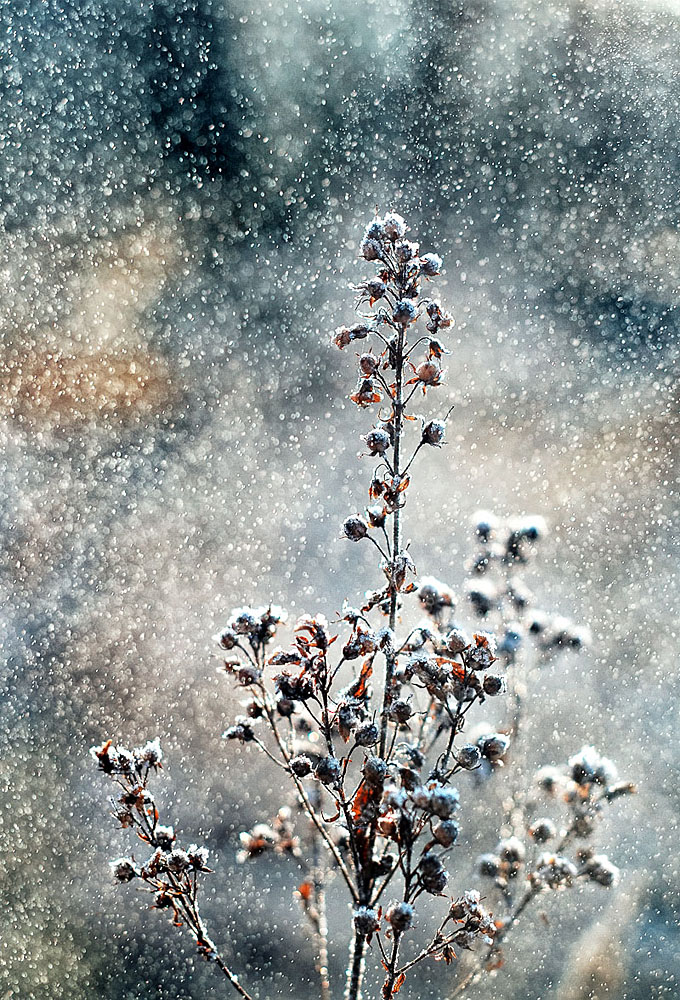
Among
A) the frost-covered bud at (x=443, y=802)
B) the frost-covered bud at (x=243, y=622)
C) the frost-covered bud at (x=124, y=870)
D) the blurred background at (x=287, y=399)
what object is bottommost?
the frost-covered bud at (x=124, y=870)

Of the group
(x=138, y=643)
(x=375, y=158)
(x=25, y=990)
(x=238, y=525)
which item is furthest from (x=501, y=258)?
(x=25, y=990)

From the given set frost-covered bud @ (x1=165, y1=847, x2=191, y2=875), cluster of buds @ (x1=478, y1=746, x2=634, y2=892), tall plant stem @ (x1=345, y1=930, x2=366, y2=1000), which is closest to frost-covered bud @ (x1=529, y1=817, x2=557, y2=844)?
cluster of buds @ (x1=478, y1=746, x2=634, y2=892)

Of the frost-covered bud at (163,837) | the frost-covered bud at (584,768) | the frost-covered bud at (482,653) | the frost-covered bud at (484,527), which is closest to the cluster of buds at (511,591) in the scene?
the frost-covered bud at (484,527)

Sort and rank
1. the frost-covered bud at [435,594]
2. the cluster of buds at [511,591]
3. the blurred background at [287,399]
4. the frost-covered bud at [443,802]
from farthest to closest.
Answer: the blurred background at [287,399] < the cluster of buds at [511,591] < the frost-covered bud at [435,594] < the frost-covered bud at [443,802]

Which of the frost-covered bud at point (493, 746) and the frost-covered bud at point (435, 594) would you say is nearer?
the frost-covered bud at point (493, 746)

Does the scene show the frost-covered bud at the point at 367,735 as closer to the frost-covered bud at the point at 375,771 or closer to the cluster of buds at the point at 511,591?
the frost-covered bud at the point at 375,771

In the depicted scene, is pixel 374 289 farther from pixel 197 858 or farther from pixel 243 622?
pixel 197 858

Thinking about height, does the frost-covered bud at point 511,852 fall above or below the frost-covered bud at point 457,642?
below
